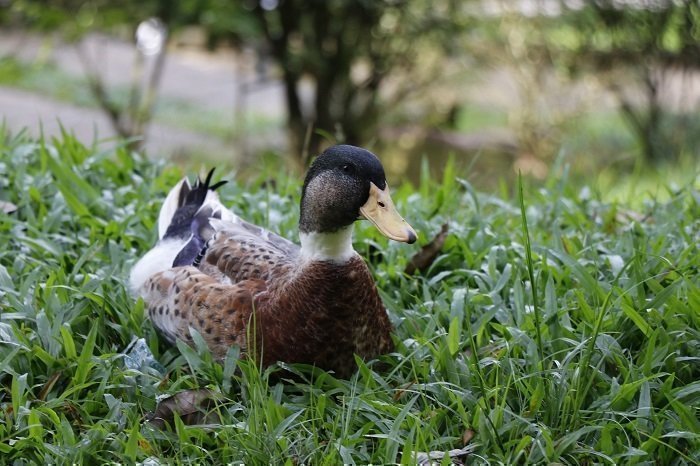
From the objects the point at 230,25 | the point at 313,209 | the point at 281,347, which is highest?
the point at 230,25

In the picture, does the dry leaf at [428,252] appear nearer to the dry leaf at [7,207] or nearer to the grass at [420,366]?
the grass at [420,366]

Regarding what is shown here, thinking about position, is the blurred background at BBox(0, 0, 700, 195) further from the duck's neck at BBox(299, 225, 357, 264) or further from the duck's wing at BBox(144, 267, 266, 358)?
the duck's neck at BBox(299, 225, 357, 264)

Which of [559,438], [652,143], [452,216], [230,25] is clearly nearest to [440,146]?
[652,143]

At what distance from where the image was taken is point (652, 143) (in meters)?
8.31

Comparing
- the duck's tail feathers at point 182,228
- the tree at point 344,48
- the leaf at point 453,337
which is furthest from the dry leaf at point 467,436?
the tree at point 344,48

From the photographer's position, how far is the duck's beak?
8.31 ft

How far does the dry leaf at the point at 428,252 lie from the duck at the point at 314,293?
21.8 inches

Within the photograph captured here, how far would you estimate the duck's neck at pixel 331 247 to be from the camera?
2633mm

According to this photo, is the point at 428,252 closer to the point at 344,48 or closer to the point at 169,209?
the point at 169,209

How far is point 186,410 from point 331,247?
2.03ft

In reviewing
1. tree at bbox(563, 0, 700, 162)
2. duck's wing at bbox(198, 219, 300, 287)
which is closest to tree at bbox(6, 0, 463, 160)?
tree at bbox(563, 0, 700, 162)

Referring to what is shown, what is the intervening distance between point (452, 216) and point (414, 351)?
4.05 feet

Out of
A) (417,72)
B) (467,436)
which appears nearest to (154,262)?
(467,436)

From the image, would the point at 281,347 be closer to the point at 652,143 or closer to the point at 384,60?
the point at 384,60
